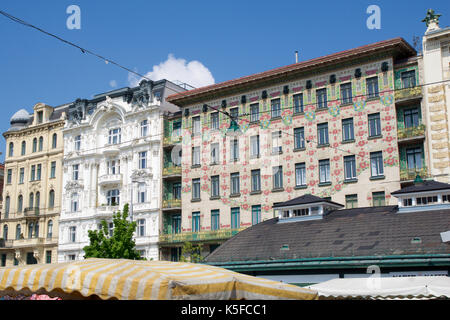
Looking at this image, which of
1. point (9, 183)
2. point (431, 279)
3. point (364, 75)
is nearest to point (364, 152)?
point (364, 75)

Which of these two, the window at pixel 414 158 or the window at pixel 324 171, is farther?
the window at pixel 324 171

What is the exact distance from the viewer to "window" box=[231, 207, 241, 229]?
46.9 m

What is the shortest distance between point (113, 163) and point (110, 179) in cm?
230

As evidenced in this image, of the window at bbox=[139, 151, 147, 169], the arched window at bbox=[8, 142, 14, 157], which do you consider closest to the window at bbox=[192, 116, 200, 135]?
the window at bbox=[139, 151, 147, 169]

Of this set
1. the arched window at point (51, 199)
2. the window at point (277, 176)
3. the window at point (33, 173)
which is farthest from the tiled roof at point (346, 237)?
the window at point (33, 173)

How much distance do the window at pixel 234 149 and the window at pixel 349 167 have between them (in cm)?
977

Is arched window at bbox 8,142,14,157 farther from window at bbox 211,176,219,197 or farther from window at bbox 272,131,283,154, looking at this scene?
window at bbox 272,131,283,154

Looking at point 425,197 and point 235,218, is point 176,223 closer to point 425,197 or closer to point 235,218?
point 235,218

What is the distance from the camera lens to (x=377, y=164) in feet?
135

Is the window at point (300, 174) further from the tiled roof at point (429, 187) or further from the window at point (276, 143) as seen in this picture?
the tiled roof at point (429, 187)

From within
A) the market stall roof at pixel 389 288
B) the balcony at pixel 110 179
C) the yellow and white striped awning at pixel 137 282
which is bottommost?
the market stall roof at pixel 389 288

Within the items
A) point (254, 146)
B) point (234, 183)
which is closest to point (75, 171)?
point (234, 183)

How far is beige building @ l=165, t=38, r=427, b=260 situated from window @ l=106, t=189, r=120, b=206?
6.50m

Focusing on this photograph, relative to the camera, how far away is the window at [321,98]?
44.2m
